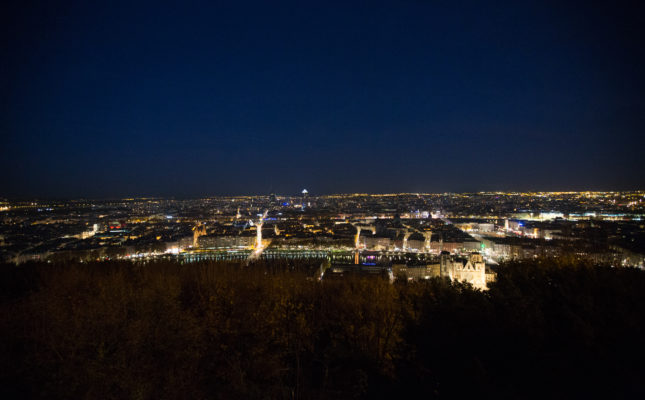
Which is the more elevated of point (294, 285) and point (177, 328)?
point (177, 328)

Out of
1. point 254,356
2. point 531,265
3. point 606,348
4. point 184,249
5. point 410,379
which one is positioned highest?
point 531,265

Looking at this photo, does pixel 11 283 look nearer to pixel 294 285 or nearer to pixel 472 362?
pixel 294 285

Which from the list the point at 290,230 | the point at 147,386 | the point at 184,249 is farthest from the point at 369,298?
the point at 290,230


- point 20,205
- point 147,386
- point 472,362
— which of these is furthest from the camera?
point 20,205

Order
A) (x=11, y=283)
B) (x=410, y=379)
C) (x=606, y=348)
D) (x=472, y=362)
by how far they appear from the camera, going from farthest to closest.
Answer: (x=11, y=283), (x=410, y=379), (x=472, y=362), (x=606, y=348)

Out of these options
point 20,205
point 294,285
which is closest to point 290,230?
point 294,285

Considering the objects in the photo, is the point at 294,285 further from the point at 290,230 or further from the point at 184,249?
the point at 290,230

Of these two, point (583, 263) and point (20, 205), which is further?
point (20, 205)
